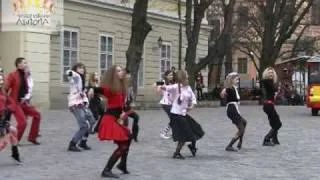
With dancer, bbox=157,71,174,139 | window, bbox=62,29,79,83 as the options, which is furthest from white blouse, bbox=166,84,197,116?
window, bbox=62,29,79,83

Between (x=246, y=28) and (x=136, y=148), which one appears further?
(x=246, y=28)

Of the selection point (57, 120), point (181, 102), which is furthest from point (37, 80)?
point (181, 102)

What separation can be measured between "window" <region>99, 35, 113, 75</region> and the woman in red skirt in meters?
25.6

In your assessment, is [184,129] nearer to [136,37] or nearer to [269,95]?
[269,95]

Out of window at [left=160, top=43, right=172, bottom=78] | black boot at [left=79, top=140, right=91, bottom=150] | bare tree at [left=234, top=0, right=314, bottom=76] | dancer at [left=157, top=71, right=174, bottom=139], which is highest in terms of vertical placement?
bare tree at [left=234, top=0, right=314, bottom=76]

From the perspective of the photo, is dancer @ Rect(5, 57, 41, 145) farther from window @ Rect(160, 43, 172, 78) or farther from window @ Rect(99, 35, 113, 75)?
window @ Rect(160, 43, 172, 78)

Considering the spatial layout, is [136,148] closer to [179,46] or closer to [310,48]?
[179,46]

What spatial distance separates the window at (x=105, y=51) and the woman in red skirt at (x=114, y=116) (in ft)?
83.9

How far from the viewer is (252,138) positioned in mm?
17891

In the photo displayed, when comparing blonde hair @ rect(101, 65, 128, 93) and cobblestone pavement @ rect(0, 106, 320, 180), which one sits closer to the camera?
blonde hair @ rect(101, 65, 128, 93)

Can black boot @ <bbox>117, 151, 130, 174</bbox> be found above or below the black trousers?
below

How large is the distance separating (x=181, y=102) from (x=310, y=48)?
54.8 metres

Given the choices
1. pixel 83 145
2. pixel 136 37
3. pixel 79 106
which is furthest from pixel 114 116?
pixel 136 37

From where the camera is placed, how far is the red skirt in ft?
35.1
